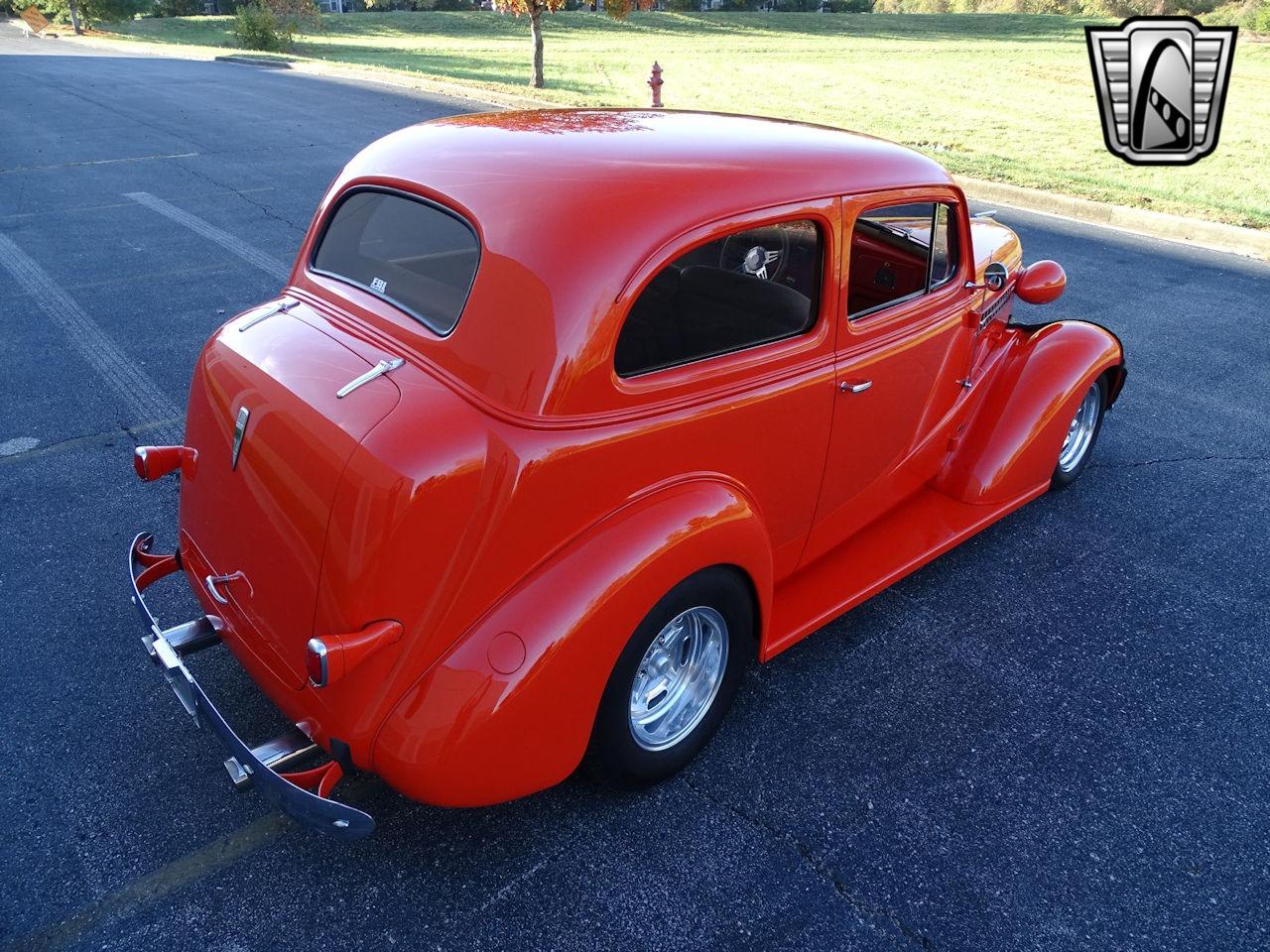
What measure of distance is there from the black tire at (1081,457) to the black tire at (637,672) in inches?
88.5

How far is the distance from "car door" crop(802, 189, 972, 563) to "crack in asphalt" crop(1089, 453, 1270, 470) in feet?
4.85

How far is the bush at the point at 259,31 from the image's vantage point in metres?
26.9

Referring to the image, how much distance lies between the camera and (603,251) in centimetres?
235

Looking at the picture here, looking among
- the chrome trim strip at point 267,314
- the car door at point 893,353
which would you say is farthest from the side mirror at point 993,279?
the chrome trim strip at point 267,314

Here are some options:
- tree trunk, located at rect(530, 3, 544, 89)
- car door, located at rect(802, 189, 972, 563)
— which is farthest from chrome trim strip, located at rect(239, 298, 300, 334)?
tree trunk, located at rect(530, 3, 544, 89)

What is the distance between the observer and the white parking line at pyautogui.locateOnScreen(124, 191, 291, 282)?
724 centimetres

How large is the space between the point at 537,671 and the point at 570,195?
127 cm

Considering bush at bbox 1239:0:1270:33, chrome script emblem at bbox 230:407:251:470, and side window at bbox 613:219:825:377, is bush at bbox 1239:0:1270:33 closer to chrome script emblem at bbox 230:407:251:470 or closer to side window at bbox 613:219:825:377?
side window at bbox 613:219:825:377

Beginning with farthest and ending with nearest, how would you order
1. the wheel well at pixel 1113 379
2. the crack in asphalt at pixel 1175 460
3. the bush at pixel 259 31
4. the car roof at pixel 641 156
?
the bush at pixel 259 31
the crack in asphalt at pixel 1175 460
the wheel well at pixel 1113 379
the car roof at pixel 641 156

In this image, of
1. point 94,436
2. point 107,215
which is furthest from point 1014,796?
point 107,215

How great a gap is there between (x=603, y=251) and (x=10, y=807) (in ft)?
7.67

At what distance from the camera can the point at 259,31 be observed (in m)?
26.9

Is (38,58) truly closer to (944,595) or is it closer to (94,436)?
(94,436)

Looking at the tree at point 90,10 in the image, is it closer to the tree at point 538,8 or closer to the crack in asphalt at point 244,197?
the tree at point 538,8
